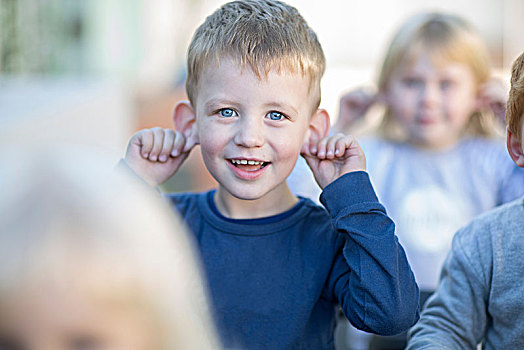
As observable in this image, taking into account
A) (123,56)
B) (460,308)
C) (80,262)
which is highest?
(80,262)

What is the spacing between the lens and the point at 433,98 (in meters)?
2.64

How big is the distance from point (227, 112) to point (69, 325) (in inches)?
36.4

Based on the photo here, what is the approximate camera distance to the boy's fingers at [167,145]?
179 centimetres

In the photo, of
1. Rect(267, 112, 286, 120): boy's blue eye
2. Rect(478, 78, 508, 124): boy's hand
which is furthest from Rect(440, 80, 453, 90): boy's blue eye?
Rect(267, 112, 286, 120): boy's blue eye

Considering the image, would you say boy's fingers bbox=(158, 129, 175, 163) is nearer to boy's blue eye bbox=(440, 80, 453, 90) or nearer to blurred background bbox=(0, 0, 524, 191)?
blurred background bbox=(0, 0, 524, 191)

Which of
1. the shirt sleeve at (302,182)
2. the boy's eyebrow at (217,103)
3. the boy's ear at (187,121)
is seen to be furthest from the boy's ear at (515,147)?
the shirt sleeve at (302,182)

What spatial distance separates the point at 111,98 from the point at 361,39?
39.9 ft

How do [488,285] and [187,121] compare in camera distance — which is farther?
[187,121]

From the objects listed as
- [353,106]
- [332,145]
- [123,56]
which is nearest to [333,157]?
[332,145]

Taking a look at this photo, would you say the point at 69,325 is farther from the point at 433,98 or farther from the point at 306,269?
the point at 433,98

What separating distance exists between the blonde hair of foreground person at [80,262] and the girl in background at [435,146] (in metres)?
1.79

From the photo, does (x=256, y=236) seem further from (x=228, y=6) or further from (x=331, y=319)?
(x=228, y=6)

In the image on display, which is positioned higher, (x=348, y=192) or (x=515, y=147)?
(x=515, y=147)

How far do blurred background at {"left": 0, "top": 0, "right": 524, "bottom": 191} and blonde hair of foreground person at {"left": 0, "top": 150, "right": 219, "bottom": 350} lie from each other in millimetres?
174
